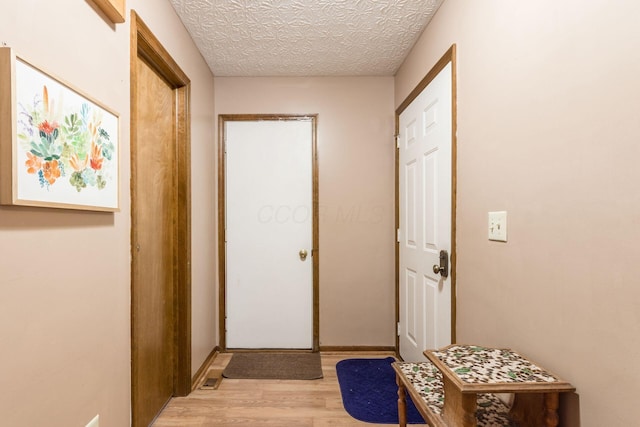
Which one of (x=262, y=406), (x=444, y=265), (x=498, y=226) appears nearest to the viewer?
(x=498, y=226)

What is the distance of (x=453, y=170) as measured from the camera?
193cm

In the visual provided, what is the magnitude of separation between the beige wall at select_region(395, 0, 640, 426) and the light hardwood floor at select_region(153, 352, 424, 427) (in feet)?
3.44

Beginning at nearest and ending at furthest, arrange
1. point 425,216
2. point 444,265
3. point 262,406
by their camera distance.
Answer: point 444,265
point 262,406
point 425,216

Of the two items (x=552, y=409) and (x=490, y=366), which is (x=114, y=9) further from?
(x=552, y=409)

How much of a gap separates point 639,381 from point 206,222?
2.62 m

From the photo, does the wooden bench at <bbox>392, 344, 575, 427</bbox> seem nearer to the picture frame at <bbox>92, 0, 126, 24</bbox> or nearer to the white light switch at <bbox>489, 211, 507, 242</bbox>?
the white light switch at <bbox>489, 211, 507, 242</bbox>

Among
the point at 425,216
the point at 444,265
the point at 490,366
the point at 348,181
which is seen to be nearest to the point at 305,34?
the point at 348,181

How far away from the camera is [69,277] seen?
1197 mm

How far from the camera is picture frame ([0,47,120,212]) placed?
92 centimetres

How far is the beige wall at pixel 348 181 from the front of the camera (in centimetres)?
315

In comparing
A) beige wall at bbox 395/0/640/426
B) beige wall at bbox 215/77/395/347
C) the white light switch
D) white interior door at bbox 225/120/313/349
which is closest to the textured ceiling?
beige wall at bbox 215/77/395/347

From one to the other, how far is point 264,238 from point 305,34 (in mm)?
1652

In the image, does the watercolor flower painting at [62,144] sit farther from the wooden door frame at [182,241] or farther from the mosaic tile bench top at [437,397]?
the mosaic tile bench top at [437,397]

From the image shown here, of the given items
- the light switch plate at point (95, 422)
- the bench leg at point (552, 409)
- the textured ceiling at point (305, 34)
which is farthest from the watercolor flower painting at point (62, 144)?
the bench leg at point (552, 409)
